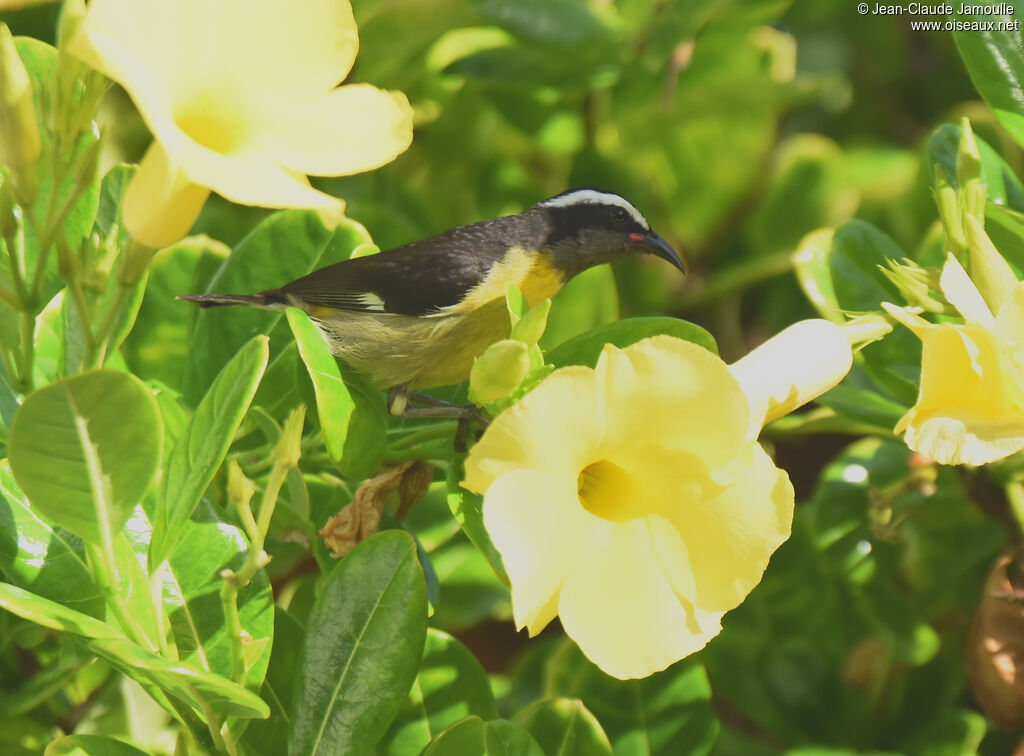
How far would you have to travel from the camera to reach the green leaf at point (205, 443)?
75 centimetres

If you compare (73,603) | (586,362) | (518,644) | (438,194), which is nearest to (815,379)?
(586,362)

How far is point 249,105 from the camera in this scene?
2.57 feet

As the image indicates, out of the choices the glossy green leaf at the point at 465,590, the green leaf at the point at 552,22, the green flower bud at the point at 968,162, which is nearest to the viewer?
the green flower bud at the point at 968,162

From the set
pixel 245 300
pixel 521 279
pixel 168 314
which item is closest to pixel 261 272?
pixel 245 300

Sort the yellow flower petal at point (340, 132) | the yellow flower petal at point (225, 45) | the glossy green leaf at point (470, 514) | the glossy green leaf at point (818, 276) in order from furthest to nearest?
1. the glossy green leaf at point (818, 276)
2. the glossy green leaf at point (470, 514)
3. the yellow flower petal at point (340, 132)
4. the yellow flower petal at point (225, 45)

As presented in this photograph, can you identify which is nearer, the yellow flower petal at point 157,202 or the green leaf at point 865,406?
the yellow flower petal at point 157,202

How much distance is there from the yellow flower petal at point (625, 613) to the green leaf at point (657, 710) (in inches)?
17.9

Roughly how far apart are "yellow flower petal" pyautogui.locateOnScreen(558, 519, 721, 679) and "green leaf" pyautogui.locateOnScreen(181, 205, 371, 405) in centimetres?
54

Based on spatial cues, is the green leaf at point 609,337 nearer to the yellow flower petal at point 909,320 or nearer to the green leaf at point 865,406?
the yellow flower petal at point 909,320

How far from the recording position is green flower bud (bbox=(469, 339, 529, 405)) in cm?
79

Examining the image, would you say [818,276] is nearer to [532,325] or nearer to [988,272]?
[988,272]

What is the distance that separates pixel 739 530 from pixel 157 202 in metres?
0.47

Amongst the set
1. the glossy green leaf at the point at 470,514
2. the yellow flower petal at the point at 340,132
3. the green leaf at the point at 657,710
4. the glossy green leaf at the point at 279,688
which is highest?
the yellow flower petal at the point at 340,132

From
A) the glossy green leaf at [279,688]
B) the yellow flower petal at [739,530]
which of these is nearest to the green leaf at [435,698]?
the glossy green leaf at [279,688]
